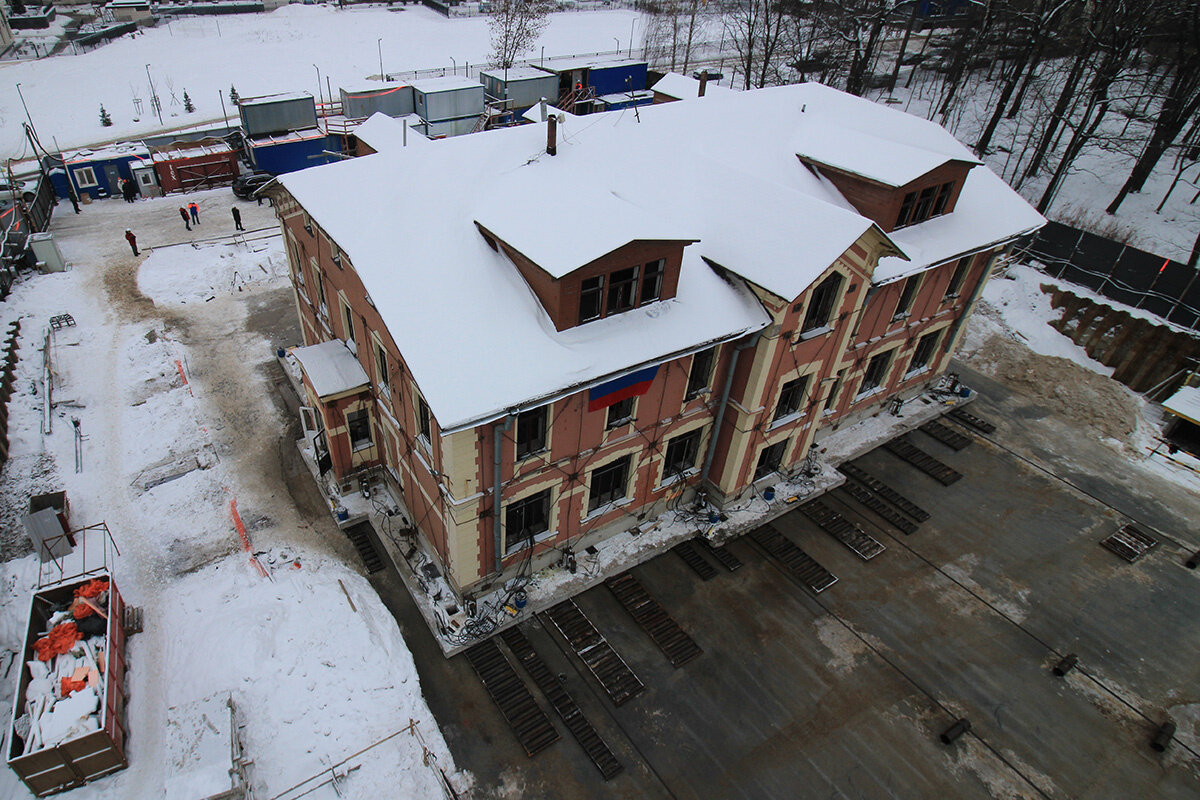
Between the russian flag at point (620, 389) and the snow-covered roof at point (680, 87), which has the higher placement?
the snow-covered roof at point (680, 87)

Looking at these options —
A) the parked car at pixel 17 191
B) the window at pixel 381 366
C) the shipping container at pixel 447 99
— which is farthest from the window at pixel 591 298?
the shipping container at pixel 447 99

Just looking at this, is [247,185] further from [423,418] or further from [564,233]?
[564,233]

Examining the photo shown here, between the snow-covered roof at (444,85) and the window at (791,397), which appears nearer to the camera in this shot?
the window at (791,397)

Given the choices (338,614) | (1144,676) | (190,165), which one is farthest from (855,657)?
(190,165)

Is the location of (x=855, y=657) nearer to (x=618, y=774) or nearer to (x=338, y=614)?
(x=618, y=774)

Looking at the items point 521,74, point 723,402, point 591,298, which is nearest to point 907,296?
point 723,402

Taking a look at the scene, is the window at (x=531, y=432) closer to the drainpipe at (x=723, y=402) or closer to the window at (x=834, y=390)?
the drainpipe at (x=723, y=402)

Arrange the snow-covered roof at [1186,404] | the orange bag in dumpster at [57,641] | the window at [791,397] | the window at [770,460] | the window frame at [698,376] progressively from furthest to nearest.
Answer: the snow-covered roof at [1186,404], the window at [770,460], the window at [791,397], the window frame at [698,376], the orange bag in dumpster at [57,641]
